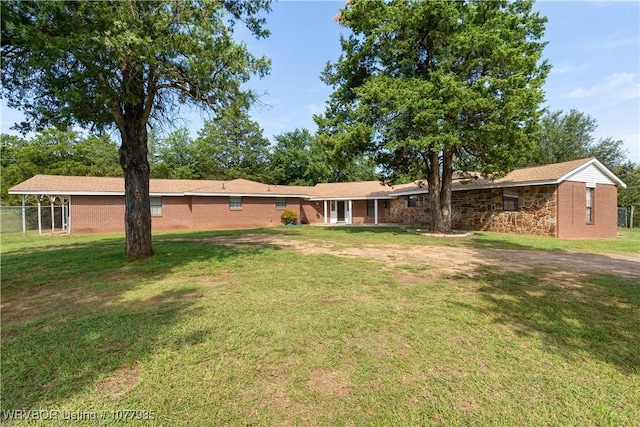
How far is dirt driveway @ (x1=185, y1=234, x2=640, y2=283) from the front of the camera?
22.2ft

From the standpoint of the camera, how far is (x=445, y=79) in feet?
39.3

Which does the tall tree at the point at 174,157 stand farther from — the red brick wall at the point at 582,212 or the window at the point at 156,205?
the red brick wall at the point at 582,212

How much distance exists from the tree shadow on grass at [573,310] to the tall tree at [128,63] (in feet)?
22.8

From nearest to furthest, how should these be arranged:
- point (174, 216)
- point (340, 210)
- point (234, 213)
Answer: point (174, 216) → point (234, 213) → point (340, 210)

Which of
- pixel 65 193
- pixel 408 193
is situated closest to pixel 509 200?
pixel 408 193

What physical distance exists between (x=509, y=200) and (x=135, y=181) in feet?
58.7

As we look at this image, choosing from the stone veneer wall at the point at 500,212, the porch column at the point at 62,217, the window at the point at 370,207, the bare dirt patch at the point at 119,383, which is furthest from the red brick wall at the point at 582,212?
the porch column at the point at 62,217

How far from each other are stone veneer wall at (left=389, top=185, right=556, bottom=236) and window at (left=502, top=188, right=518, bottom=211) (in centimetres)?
18

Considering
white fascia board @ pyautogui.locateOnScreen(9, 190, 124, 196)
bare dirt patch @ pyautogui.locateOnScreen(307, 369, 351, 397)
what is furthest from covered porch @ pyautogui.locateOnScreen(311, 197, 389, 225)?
bare dirt patch @ pyautogui.locateOnScreen(307, 369, 351, 397)

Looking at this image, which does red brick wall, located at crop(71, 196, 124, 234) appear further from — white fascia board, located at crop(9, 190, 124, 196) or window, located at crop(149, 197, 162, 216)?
window, located at crop(149, 197, 162, 216)

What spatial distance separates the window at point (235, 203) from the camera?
22078 millimetres

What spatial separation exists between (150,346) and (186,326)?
0.52 metres

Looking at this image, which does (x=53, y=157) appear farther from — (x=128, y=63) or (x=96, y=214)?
(x=128, y=63)

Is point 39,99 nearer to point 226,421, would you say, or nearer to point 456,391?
point 226,421
